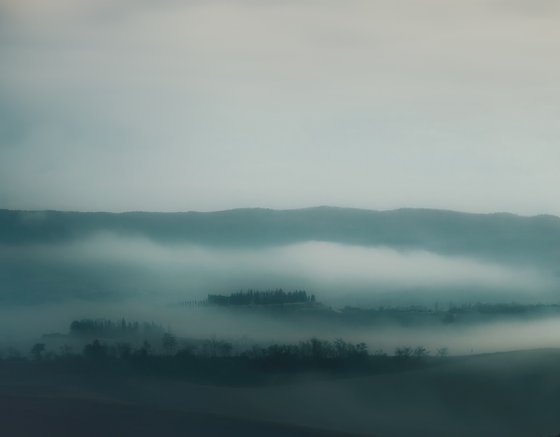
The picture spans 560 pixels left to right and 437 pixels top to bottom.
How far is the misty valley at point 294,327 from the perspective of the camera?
12.6ft

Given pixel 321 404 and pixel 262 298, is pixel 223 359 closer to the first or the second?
pixel 262 298

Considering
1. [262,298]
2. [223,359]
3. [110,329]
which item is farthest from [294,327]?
[110,329]

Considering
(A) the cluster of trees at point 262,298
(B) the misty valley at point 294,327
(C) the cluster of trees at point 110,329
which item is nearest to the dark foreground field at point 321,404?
(B) the misty valley at point 294,327

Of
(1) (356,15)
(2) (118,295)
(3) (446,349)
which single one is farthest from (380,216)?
(2) (118,295)

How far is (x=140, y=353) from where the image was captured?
3943 millimetres

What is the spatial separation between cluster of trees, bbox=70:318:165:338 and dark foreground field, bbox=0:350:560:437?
0.63 ft

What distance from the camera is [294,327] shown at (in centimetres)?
391

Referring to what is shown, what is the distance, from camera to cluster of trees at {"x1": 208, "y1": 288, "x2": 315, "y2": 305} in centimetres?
392

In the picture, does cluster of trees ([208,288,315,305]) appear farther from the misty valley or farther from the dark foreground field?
the dark foreground field

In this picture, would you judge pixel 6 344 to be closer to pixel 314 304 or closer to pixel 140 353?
pixel 140 353

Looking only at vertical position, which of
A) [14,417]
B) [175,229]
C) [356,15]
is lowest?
[14,417]

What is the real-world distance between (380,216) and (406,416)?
2.83 feet

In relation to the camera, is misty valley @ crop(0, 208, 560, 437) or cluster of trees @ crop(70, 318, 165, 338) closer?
misty valley @ crop(0, 208, 560, 437)

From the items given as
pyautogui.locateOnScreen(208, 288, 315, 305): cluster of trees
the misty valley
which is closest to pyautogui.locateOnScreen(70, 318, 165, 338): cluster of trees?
the misty valley
